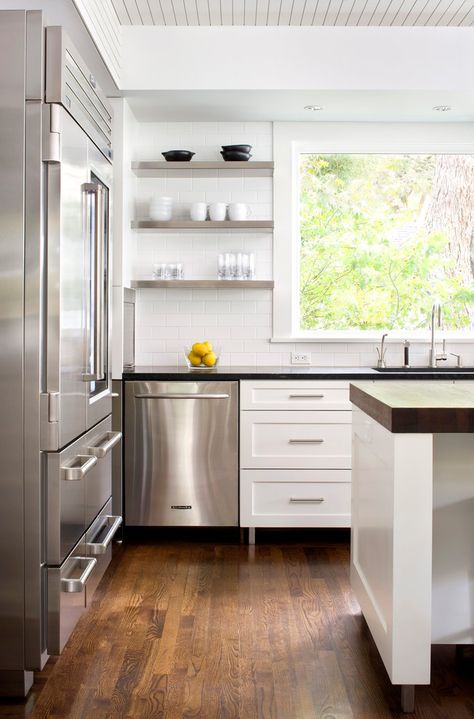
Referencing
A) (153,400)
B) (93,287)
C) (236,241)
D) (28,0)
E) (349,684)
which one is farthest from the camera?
(236,241)

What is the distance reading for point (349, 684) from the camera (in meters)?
2.38

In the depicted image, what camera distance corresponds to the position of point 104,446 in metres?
2.64

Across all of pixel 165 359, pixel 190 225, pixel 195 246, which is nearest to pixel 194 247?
pixel 195 246

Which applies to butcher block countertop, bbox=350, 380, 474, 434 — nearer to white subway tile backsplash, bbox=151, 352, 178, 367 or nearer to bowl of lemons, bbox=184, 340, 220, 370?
bowl of lemons, bbox=184, 340, 220, 370

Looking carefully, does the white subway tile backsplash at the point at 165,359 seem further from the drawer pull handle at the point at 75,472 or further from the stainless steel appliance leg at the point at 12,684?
the stainless steel appliance leg at the point at 12,684

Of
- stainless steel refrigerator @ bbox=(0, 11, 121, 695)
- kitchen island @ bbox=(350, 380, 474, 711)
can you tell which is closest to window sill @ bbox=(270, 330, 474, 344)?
kitchen island @ bbox=(350, 380, 474, 711)

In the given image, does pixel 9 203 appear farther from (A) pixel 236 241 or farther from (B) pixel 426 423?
(A) pixel 236 241

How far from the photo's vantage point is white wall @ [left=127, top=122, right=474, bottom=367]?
182 inches

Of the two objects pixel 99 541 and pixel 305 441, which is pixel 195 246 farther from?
pixel 99 541

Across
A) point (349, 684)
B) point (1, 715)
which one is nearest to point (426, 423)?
point (349, 684)

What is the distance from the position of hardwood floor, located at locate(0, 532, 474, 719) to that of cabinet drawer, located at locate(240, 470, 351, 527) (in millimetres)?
329

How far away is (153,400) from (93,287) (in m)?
1.46

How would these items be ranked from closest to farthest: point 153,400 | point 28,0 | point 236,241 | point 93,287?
point 93,287 < point 28,0 < point 153,400 < point 236,241

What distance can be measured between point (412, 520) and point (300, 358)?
2.59m
